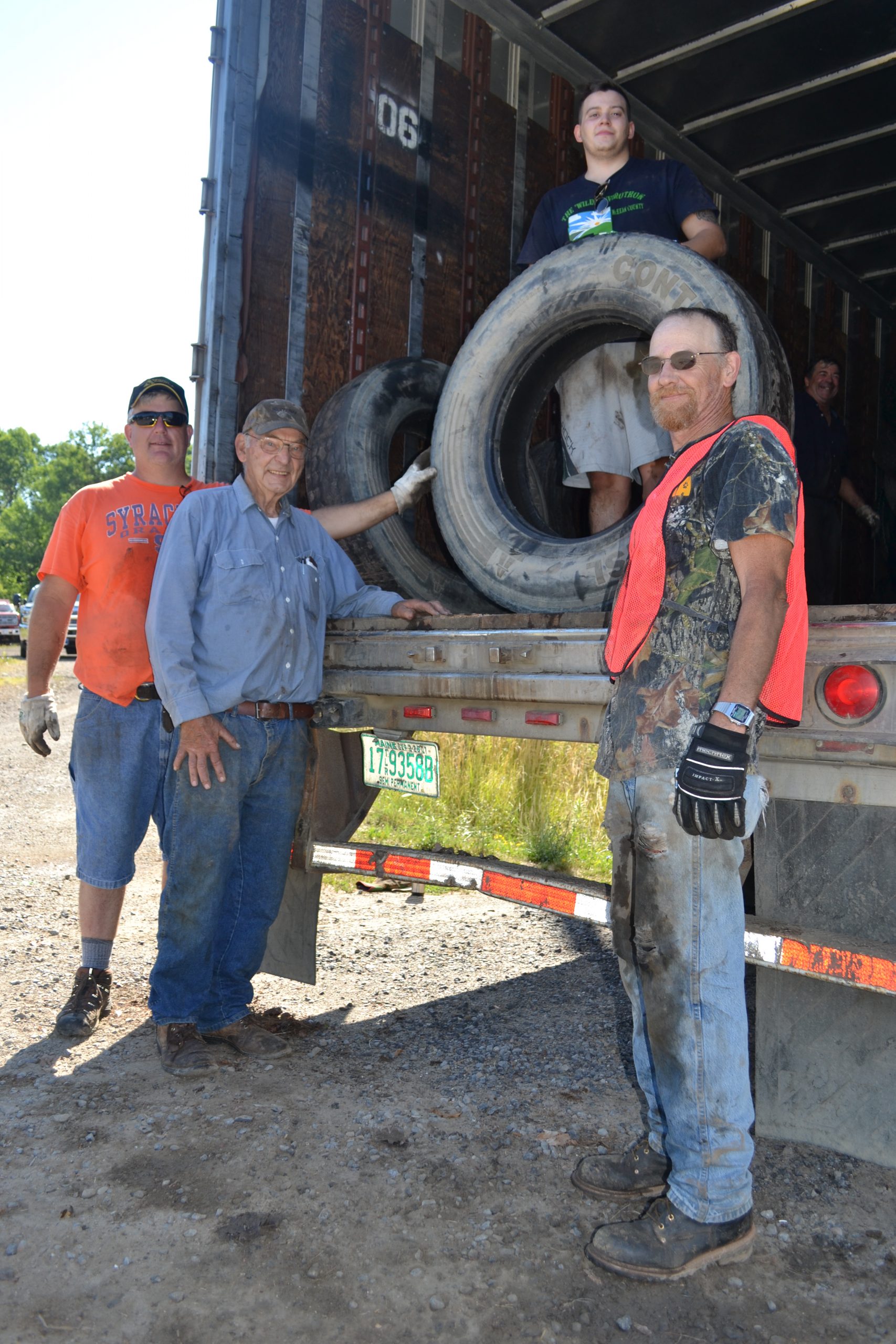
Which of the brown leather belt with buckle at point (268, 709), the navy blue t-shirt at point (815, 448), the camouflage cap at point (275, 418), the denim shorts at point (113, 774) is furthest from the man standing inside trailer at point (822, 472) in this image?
the denim shorts at point (113, 774)

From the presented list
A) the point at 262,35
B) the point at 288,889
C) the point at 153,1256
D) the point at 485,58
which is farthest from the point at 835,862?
the point at 485,58

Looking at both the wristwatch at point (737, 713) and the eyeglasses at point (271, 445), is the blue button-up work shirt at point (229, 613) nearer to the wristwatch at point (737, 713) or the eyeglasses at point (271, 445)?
the eyeglasses at point (271, 445)

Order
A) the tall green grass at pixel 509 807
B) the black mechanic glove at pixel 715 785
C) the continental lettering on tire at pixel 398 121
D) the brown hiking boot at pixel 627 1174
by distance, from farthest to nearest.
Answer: the tall green grass at pixel 509 807, the continental lettering on tire at pixel 398 121, the brown hiking boot at pixel 627 1174, the black mechanic glove at pixel 715 785

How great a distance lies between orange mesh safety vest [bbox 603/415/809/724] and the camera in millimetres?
1914

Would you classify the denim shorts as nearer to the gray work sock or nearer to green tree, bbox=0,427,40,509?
the gray work sock

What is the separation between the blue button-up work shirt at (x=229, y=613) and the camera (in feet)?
9.45

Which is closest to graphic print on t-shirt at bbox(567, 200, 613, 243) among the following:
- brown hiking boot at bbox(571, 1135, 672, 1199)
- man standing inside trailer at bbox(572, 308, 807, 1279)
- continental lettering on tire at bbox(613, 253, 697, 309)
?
continental lettering on tire at bbox(613, 253, 697, 309)

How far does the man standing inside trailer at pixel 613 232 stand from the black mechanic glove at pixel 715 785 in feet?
5.09

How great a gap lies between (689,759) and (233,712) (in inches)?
60.8

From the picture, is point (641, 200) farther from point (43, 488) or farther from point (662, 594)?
point (43, 488)

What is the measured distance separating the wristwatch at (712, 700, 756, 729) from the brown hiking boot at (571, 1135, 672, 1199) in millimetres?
1037

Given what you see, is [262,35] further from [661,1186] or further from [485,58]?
[661,1186]

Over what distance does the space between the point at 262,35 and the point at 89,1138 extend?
3.19 m

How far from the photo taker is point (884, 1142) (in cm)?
208
